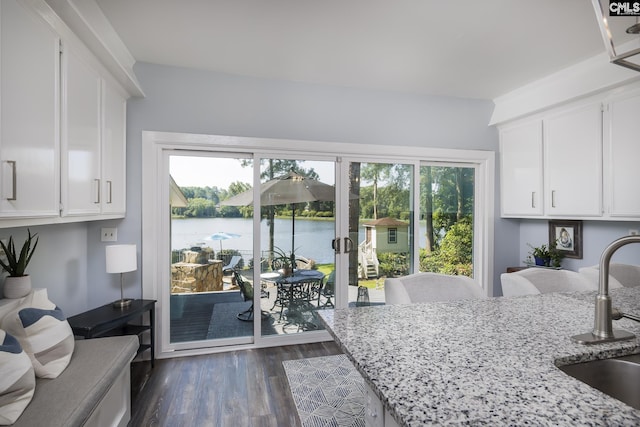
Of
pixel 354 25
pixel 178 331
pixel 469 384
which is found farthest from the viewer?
pixel 178 331

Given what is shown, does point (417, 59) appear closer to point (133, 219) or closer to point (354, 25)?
point (354, 25)

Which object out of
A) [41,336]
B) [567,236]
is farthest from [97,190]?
[567,236]

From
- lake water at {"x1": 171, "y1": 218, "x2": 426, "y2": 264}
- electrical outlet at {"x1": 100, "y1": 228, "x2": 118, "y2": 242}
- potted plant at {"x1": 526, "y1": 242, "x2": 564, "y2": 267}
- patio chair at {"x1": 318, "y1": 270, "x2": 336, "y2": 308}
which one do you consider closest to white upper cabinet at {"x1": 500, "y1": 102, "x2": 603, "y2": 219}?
potted plant at {"x1": 526, "y1": 242, "x2": 564, "y2": 267}

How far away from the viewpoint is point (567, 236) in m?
3.37

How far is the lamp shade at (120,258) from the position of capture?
101 inches

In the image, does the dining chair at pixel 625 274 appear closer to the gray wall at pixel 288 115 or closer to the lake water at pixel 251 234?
the gray wall at pixel 288 115

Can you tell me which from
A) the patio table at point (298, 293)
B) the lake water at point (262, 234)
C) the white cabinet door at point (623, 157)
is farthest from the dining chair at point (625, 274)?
the patio table at point (298, 293)

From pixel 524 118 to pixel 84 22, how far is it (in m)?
3.81

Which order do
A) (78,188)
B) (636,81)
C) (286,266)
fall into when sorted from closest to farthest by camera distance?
(78,188)
(636,81)
(286,266)

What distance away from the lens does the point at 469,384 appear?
32.2 inches

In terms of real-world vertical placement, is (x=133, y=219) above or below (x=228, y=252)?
above

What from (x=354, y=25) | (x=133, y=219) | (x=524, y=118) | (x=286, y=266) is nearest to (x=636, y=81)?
(x=524, y=118)

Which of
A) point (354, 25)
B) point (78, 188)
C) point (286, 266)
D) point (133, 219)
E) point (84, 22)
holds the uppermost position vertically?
point (354, 25)

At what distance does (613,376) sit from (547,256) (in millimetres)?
2786
